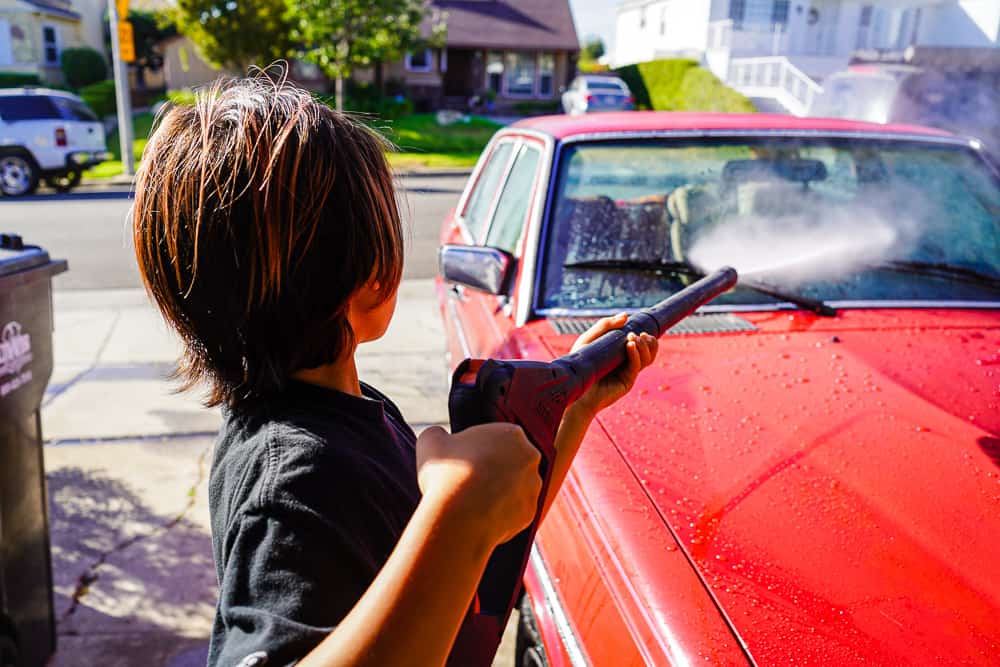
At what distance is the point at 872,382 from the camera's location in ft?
6.70

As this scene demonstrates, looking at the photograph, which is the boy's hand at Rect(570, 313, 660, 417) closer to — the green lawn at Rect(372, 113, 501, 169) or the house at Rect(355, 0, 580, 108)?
the green lawn at Rect(372, 113, 501, 169)

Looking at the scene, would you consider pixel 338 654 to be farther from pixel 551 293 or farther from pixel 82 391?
pixel 82 391

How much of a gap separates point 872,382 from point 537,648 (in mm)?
1009

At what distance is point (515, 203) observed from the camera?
10.3ft

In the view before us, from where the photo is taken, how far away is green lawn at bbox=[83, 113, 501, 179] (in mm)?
18156

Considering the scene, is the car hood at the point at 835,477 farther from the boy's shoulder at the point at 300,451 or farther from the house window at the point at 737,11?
the house window at the point at 737,11

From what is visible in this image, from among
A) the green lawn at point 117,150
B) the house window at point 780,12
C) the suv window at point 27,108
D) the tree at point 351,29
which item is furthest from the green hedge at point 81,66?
the house window at point 780,12

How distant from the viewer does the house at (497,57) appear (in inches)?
1291

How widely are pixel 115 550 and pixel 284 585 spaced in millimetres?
2717

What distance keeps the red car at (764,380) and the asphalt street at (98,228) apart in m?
3.31

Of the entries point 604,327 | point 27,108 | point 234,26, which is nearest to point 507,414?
point 604,327

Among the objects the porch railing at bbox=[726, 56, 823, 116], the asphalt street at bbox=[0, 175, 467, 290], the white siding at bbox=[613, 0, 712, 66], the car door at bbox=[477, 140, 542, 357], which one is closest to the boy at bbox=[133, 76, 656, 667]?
the car door at bbox=[477, 140, 542, 357]

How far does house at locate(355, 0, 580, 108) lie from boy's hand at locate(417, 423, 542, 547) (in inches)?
1291

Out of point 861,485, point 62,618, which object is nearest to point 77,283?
point 62,618
